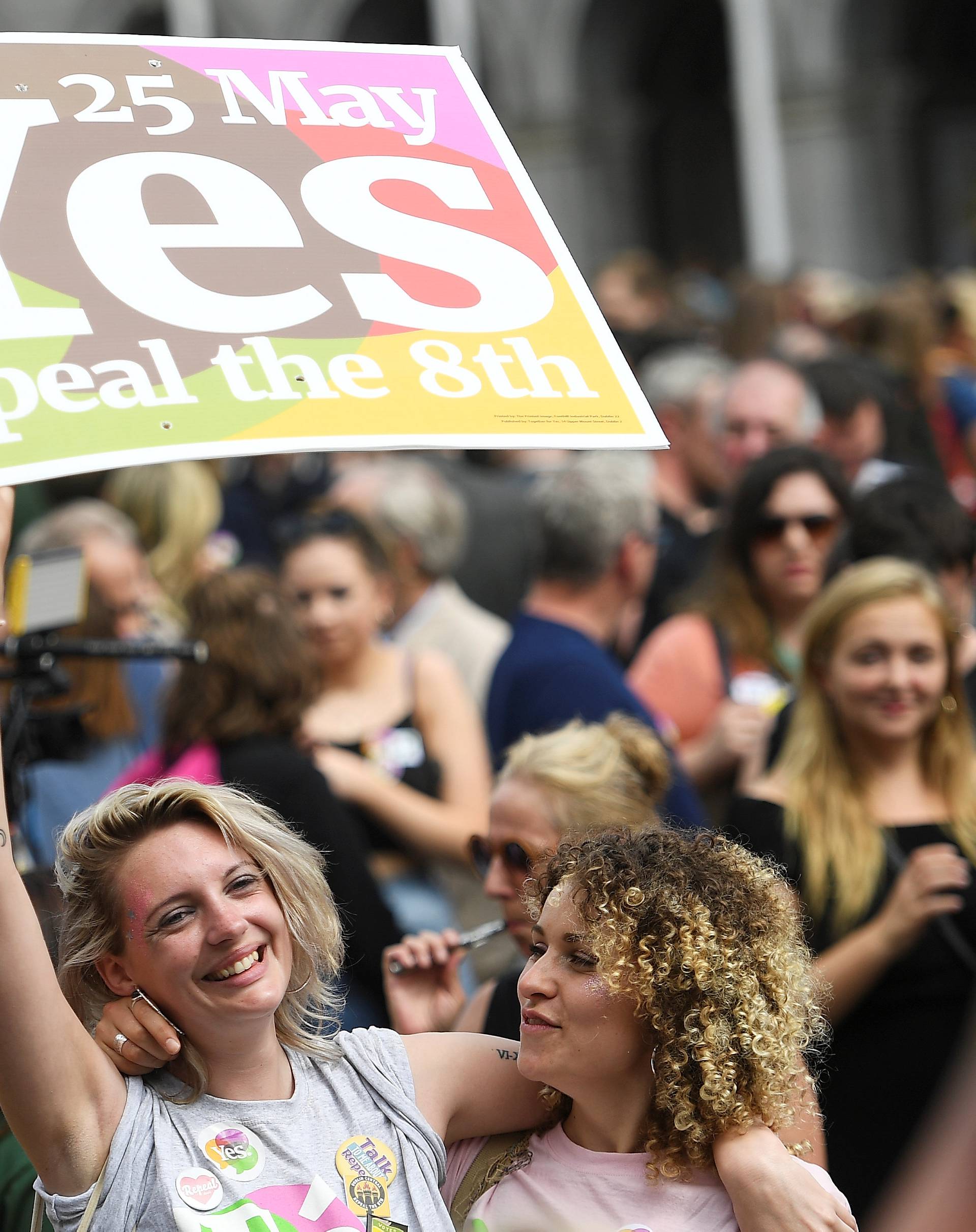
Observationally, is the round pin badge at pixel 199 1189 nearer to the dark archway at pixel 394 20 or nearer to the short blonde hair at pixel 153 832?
the short blonde hair at pixel 153 832

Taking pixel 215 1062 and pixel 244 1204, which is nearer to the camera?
pixel 244 1204

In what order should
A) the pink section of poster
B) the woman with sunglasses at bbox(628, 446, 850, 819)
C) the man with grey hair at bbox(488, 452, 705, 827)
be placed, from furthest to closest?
the woman with sunglasses at bbox(628, 446, 850, 819)
the man with grey hair at bbox(488, 452, 705, 827)
the pink section of poster

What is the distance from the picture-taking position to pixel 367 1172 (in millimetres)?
1896

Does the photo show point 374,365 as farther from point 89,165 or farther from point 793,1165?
point 793,1165

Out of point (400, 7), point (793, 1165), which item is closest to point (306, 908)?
point (793, 1165)

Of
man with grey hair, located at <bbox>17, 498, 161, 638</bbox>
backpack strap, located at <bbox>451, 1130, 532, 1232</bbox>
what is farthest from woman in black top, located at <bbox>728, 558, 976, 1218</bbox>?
man with grey hair, located at <bbox>17, 498, 161, 638</bbox>

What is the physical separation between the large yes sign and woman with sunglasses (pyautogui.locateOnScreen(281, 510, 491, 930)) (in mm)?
1684

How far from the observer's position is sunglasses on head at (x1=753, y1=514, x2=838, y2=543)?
4.28 m

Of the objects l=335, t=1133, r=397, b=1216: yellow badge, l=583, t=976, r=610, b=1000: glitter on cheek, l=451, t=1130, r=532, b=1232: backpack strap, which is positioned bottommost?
l=451, t=1130, r=532, b=1232: backpack strap

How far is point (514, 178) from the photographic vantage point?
2178 millimetres

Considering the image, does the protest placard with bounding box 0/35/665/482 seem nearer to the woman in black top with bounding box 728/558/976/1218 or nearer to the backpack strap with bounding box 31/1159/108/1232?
the backpack strap with bounding box 31/1159/108/1232

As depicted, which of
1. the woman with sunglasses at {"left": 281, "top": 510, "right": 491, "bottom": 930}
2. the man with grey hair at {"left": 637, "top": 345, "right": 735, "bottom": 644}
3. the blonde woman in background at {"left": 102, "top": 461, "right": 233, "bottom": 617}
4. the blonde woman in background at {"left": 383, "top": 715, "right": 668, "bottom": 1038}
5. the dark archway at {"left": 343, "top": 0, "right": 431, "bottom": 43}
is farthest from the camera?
the dark archway at {"left": 343, "top": 0, "right": 431, "bottom": 43}

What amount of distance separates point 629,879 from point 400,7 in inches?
708

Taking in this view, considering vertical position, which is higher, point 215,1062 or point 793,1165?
point 215,1062
